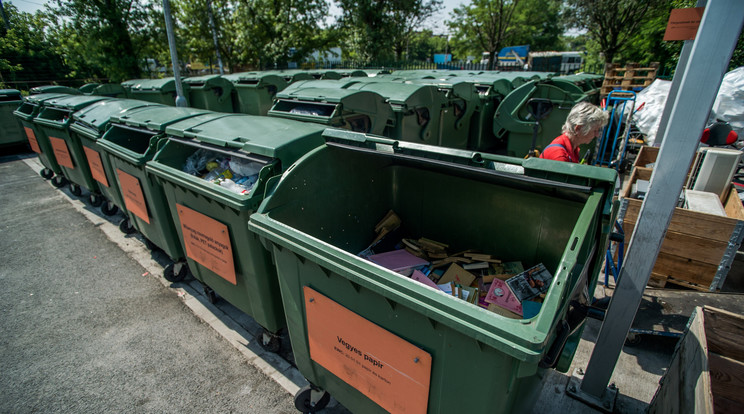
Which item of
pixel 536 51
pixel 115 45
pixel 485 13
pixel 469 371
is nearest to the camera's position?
pixel 469 371

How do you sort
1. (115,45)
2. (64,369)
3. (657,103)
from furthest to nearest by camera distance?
(115,45) < (657,103) < (64,369)

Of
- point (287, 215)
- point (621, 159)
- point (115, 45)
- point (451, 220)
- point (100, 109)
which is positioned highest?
point (115, 45)

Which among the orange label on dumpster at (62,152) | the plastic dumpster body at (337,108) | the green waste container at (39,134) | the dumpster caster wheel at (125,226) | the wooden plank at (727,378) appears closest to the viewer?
the wooden plank at (727,378)

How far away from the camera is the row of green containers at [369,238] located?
131 cm

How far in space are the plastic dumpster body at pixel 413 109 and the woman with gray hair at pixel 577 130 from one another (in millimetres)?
2509

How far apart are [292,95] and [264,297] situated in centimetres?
319

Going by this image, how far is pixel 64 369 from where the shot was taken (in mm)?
2672

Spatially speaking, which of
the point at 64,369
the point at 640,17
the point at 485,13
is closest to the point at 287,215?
the point at 64,369

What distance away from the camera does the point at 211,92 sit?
26.0 ft

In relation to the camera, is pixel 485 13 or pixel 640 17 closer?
pixel 640 17

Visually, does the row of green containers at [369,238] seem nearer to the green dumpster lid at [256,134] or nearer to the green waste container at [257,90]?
the green dumpster lid at [256,134]

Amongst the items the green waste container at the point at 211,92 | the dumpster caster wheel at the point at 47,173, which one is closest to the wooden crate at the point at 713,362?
the green waste container at the point at 211,92

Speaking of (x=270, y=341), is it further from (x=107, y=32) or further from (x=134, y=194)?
(x=107, y=32)

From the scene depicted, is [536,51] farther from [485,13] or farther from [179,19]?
[179,19]
